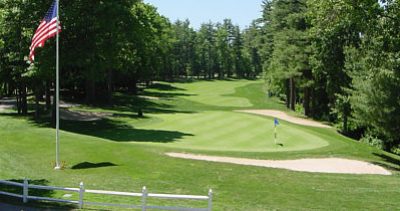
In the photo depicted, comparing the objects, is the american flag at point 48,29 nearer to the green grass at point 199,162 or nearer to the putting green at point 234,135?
the green grass at point 199,162

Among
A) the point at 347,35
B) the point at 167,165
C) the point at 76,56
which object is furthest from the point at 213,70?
the point at 167,165

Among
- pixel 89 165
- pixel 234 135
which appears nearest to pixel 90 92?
pixel 234 135

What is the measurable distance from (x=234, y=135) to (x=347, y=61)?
46.4 feet

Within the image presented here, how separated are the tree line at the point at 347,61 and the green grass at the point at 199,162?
3.72 metres

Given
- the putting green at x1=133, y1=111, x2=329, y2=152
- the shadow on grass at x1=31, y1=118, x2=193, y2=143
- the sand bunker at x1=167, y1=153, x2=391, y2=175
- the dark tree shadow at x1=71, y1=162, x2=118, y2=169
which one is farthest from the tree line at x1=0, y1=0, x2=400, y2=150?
the dark tree shadow at x1=71, y1=162, x2=118, y2=169

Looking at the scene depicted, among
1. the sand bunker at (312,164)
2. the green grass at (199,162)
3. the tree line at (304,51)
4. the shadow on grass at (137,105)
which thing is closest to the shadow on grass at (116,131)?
the green grass at (199,162)

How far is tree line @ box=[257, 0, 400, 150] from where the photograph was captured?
24.1m

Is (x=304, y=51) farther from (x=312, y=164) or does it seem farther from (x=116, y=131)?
(x=312, y=164)

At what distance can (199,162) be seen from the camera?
2556 centimetres

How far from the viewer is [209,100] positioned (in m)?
77.8

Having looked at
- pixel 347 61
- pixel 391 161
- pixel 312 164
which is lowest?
pixel 391 161

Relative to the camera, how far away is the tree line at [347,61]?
950 inches

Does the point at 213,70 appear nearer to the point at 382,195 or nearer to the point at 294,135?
the point at 294,135

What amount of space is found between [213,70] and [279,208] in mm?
140841
